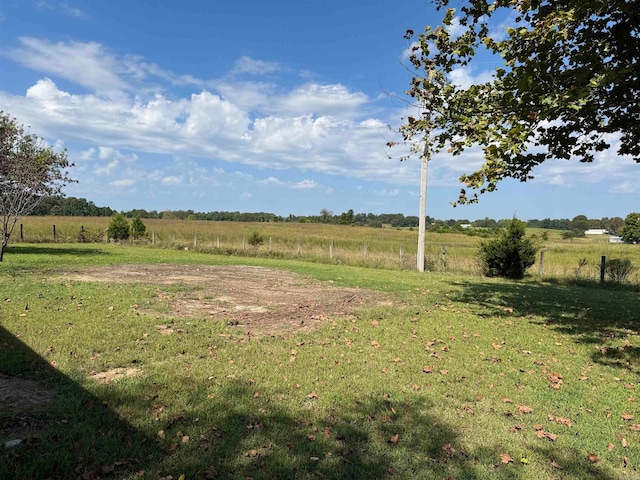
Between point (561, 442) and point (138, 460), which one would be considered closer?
point (138, 460)

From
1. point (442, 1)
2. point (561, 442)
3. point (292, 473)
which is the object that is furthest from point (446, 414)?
point (442, 1)

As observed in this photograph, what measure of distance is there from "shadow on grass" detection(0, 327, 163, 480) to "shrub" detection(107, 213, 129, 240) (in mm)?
29868

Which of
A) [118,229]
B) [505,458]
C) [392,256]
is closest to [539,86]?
[505,458]

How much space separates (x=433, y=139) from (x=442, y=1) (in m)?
2.64

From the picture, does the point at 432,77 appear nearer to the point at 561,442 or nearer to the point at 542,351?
the point at 542,351

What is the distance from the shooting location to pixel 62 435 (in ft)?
10.5

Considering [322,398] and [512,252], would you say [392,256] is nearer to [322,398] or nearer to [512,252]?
[512,252]

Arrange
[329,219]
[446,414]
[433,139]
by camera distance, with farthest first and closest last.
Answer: [329,219]
[433,139]
[446,414]

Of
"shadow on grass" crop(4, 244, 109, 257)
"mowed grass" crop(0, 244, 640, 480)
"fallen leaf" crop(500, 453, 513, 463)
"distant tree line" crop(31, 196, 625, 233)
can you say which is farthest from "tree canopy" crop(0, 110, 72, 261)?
"distant tree line" crop(31, 196, 625, 233)

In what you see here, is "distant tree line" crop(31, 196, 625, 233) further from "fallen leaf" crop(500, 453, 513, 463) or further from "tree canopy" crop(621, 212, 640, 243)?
"fallen leaf" crop(500, 453, 513, 463)

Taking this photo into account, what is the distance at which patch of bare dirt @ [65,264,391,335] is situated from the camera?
7.45 m

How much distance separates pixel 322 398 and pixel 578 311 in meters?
7.70

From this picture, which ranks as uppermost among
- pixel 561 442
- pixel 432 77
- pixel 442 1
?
pixel 442 1

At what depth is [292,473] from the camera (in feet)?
9.50
